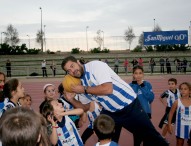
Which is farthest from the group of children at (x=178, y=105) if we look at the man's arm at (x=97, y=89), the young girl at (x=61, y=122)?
the young girl at (x=61, y=122)

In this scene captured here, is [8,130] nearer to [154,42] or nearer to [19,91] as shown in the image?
[19,91]

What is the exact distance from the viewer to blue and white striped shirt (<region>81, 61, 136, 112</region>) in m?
4.00

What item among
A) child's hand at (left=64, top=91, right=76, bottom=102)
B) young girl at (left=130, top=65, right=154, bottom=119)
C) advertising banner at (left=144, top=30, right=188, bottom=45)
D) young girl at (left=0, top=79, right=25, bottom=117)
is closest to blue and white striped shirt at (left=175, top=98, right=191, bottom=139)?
young girl at (left=130, top=65, right=154, bottom=119)

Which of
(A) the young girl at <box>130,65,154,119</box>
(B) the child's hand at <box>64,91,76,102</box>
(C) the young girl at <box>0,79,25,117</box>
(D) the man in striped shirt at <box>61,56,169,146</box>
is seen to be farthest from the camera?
(A) the young girl at <box>130,65,154,119</box>

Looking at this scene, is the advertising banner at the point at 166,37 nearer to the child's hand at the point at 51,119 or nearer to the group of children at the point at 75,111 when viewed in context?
the group of children at the point at 75,111

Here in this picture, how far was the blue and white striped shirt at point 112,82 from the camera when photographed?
4000 millimetres

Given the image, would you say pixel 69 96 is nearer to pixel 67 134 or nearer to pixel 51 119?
pixel 67 134

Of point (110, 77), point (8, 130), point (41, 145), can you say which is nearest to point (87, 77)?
point (110, 77)

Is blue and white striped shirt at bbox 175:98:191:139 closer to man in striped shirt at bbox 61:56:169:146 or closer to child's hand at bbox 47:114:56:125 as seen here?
man in striped shirt at bbox 61:56:169:146

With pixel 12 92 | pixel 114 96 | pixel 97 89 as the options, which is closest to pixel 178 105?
pixel 114 96

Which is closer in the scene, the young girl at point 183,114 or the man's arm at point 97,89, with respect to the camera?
the man's arm at point 97,89

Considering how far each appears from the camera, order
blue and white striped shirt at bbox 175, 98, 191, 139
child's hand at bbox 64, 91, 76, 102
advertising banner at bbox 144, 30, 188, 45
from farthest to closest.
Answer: advertising banner at bbox 144, 30, 188, 45
blue and white striped shirt at bbox 175, 98, 191, 139
child's hand at bbox 64, 91, 76, 102

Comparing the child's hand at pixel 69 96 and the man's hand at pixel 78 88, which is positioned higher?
the man's hand at pixel 78 88

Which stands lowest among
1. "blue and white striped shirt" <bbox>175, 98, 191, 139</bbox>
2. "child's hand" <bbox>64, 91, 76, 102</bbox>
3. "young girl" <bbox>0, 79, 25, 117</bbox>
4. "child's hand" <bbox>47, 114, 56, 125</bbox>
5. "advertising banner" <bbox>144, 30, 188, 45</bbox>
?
"blue and white striped shirt" <bbox>175, 98, 191, 139</bbox>
